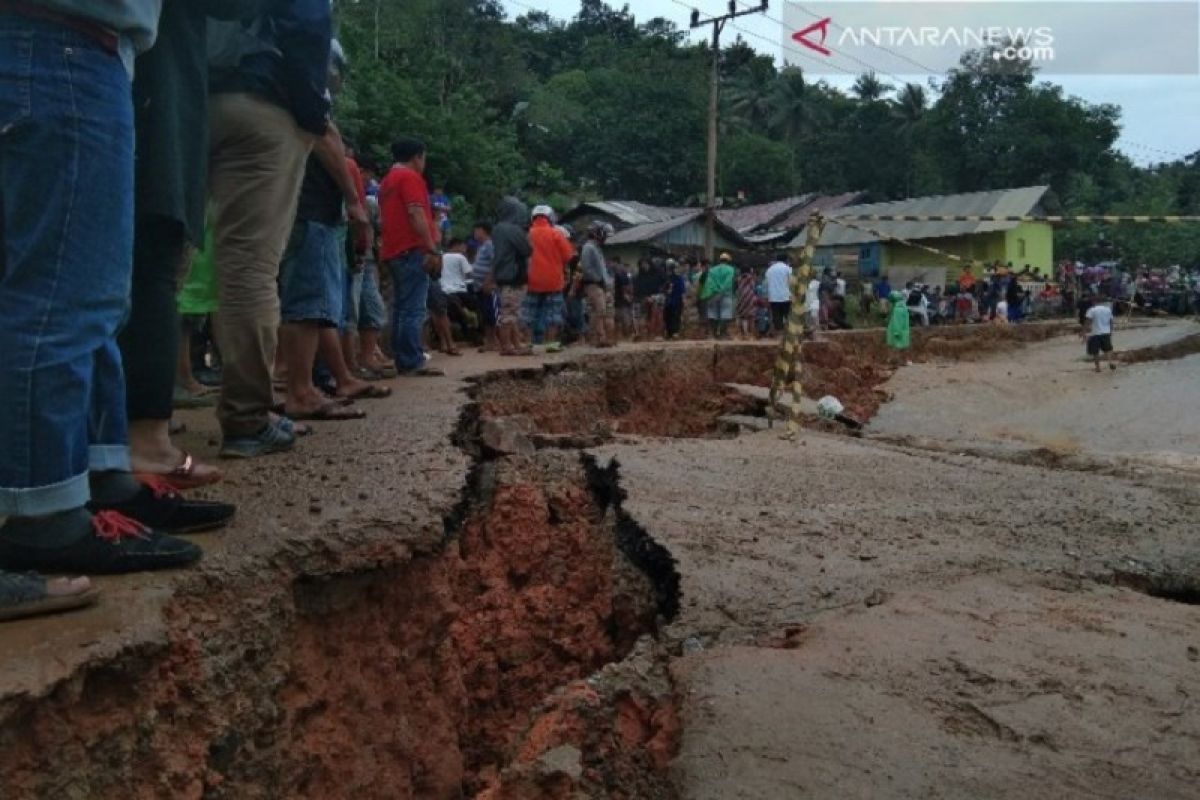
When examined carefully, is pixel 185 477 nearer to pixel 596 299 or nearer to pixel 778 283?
pixel 596 299

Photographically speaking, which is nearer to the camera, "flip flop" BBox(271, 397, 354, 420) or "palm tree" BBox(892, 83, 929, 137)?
"flip flop" BBox(271, 397, 354, 420)

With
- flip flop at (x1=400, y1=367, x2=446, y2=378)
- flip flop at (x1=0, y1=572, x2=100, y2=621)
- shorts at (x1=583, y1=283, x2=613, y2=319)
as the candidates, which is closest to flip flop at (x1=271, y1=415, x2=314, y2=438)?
flip flop at (x1=0, y1=572, x2=100, y2=621)

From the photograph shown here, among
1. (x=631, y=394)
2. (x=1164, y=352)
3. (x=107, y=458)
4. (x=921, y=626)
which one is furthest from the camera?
(x=1164, y=352)

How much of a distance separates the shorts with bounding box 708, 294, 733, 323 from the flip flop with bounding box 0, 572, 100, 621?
1334cm

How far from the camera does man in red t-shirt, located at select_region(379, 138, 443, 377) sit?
588 centimetres

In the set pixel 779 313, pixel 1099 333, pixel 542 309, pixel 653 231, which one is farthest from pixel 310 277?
pixel 653 231

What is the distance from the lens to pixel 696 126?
41.5 metres

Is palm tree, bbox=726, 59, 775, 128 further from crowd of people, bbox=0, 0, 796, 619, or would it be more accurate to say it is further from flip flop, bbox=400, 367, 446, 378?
crowd of people, bbox=0, 0, 796, 619

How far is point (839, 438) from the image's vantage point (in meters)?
6.53

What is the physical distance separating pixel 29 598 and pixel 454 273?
907 centimetres

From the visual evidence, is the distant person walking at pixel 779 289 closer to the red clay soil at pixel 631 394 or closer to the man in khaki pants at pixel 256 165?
the red clay soil at pixel 631 394

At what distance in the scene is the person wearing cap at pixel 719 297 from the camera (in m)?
14.5

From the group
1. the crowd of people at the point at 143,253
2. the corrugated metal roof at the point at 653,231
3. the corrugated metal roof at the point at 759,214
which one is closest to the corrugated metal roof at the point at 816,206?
the corrugated metal roof at the point at 759,214

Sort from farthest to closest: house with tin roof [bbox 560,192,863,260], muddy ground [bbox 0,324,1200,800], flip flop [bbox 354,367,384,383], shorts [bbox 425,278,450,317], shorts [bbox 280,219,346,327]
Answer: house with tin roof [bbox 560,192,863,260] → shorts [bbox 425,278,450,317] → flip flop [bbox 354,367,384,383] → shorts [bbox 280,219,346,327] → muddy ground [bbox 0,324,1200,800]
